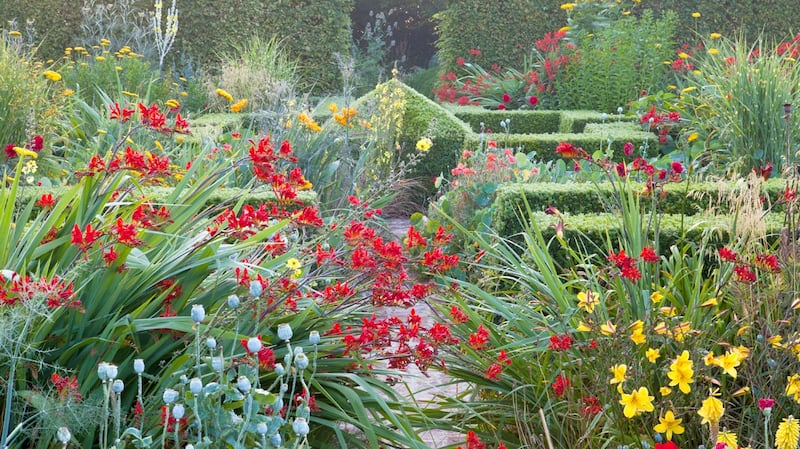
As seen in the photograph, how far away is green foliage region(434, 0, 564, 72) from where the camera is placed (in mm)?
13078

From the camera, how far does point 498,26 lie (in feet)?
43.0

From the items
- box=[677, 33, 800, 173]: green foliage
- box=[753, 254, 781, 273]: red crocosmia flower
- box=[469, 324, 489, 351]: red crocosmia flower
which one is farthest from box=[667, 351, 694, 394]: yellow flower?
box=[677, 33, 800, 173]: green foliage

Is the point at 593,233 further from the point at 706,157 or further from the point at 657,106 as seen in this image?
the point at 657,106

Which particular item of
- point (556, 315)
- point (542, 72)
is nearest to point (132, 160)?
point (556, 315)

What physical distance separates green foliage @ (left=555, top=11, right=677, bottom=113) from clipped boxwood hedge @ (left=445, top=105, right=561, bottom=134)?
19.9 inches

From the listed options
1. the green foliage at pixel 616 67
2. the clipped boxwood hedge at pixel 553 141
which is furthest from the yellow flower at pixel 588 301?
the green foliage at pixel 616 67

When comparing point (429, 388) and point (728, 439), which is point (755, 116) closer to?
point (429, 388)

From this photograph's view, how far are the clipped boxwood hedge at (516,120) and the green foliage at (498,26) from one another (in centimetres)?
366

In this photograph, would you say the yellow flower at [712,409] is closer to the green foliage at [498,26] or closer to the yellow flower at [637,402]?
the yellow flower at [637,402]

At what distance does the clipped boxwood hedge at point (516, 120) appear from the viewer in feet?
31.3

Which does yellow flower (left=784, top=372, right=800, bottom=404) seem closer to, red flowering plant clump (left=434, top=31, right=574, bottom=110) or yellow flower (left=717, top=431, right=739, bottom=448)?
yellow flower (left=717, top=431, right=739, bottom=448)

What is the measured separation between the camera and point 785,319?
2.63m

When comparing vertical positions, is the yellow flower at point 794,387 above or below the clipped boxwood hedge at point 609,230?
above

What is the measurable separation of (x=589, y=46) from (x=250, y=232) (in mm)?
7942
